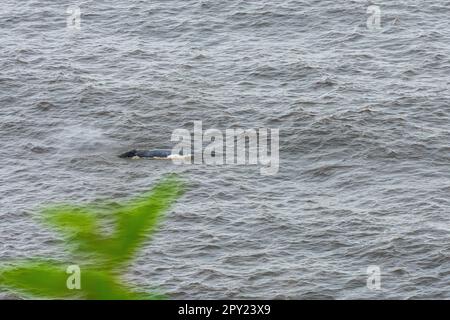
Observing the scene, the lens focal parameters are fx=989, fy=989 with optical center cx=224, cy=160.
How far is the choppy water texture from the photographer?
37.0 metres

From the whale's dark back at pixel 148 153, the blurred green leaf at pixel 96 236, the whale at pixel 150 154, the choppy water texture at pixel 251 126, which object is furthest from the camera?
the whale's dark back at pixel 148 153

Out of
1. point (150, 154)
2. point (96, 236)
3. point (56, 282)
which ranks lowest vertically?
point (150, 154)

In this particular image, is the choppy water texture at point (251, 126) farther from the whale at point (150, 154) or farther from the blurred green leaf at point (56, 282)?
the blurred green leaf at point (56, 282)

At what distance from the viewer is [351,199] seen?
42.4 metres

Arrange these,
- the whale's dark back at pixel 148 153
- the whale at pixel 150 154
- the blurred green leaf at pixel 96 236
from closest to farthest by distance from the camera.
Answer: the blurred green leaf at pixel 96 236 → the whale at pixel 150 154 → the whale's dark back at pixel 148 153

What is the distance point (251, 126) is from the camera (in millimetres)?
50750

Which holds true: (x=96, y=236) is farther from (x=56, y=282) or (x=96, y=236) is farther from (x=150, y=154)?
(x=150, y=154)

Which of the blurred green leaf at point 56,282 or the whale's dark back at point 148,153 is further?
the whale's dark back at point 148,153

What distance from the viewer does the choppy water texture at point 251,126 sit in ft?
121

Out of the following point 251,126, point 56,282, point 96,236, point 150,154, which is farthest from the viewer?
point 251,126

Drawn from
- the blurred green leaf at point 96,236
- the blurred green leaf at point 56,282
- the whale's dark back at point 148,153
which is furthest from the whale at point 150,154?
the blurred green leaf at point 96,236

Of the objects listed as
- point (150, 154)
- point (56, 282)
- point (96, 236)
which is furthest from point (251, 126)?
point (56, 282)
